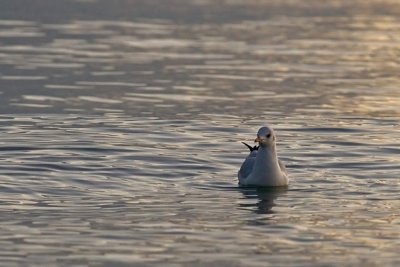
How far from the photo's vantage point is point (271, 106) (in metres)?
23.5

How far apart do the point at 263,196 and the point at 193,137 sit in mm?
3869

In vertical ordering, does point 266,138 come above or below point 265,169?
above

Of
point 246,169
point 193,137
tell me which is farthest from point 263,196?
point 193,137

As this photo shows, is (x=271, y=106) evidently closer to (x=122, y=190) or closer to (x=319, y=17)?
(x=122, y=190)

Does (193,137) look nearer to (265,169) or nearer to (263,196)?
(265,169)

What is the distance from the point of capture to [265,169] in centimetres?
1678

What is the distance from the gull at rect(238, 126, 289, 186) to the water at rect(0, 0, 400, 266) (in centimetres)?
19

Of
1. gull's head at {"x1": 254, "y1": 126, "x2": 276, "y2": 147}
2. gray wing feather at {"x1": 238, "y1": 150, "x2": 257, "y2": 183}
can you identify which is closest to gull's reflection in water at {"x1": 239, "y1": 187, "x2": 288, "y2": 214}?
gray wing feather at {"x1": 238, "y1": 150, "x2": 257, "y2": 183}

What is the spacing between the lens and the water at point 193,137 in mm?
13195

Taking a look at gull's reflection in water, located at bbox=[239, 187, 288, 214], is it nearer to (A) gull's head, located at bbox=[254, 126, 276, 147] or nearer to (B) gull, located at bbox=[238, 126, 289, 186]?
(B) gull, located at bbox=[238, 126, 289, 186]

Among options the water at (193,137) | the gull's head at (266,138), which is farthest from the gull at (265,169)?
the water at (193,137)

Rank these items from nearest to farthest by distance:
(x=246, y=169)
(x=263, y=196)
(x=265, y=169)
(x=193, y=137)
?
(x=263, y=196), (x=265, y=169), (x=246, y=169), (x=193, y=137)

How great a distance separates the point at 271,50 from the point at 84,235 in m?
18.0

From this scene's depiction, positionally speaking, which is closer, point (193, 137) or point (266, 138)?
point (266, 138)
